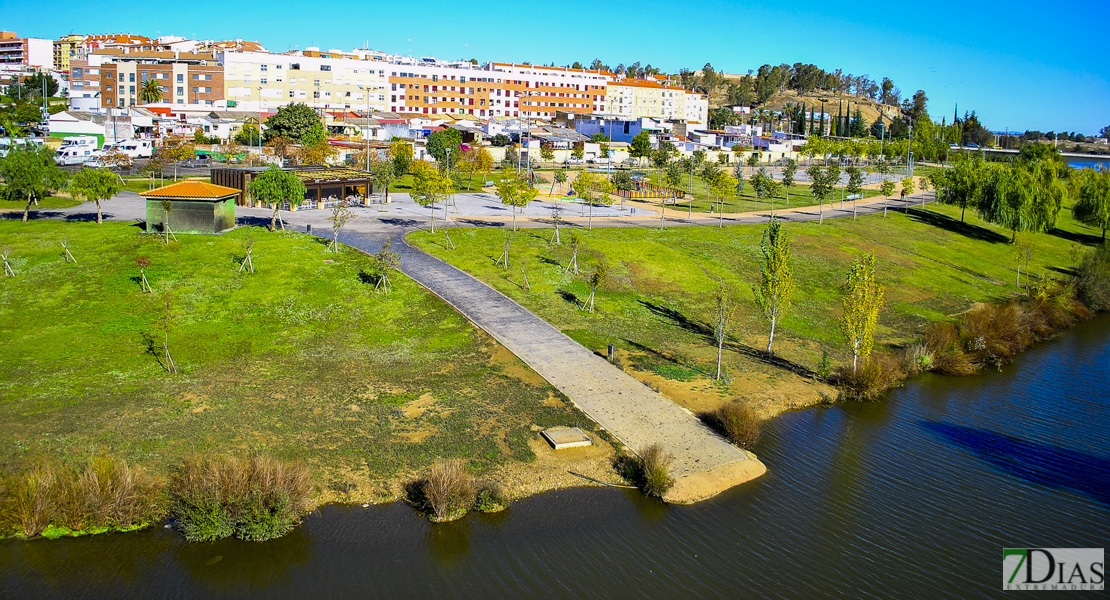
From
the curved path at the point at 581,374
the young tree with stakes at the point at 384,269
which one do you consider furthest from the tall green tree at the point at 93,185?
the young tree with stakes at the point at 384,269

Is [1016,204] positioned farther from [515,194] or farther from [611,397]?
[611,397]

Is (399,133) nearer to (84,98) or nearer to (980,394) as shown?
(84,98)

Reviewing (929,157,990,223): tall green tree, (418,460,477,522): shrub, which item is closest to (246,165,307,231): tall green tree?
(418,460,477,522): shrub

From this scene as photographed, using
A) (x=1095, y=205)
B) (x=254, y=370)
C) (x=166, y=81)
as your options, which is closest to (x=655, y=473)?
(x=254, y=370)

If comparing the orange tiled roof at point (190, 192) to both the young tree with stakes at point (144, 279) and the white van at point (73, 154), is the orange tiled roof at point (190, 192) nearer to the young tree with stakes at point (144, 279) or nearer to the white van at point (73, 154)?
the young tree with stakes at point (144, 279)

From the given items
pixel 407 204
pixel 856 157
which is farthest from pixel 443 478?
pixel 856 157

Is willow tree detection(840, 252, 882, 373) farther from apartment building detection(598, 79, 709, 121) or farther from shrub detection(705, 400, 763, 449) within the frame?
apartment building detection(598, 79, 709, 121)
